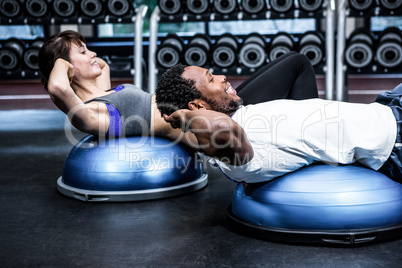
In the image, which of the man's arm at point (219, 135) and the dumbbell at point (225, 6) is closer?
the man's arm at point (219, 135)

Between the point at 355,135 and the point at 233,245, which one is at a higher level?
the point at 355,135

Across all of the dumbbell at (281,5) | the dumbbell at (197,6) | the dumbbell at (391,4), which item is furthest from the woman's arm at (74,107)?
the dumbbell at (391,4)

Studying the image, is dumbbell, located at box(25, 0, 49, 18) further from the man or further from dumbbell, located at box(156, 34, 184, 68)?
the man

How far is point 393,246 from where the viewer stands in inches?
60.0

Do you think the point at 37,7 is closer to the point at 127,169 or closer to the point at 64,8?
Result: the point at 64,8

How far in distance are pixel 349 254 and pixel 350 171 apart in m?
Result: 0.28

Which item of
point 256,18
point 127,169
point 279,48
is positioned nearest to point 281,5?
point 256,18

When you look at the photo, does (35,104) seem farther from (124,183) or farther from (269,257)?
(269,257)

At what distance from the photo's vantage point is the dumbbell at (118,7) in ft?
15.5

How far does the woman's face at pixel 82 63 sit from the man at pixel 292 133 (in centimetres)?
87

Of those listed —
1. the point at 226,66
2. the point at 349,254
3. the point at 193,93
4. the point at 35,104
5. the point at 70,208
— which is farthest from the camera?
the point at 35,104

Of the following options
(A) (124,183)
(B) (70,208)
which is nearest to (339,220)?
(A) (124,183)

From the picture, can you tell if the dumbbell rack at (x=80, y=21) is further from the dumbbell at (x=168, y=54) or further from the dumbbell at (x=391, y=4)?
the dumbbell at (x=391, y=4)

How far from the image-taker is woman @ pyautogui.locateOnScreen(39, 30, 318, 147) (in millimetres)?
2049
